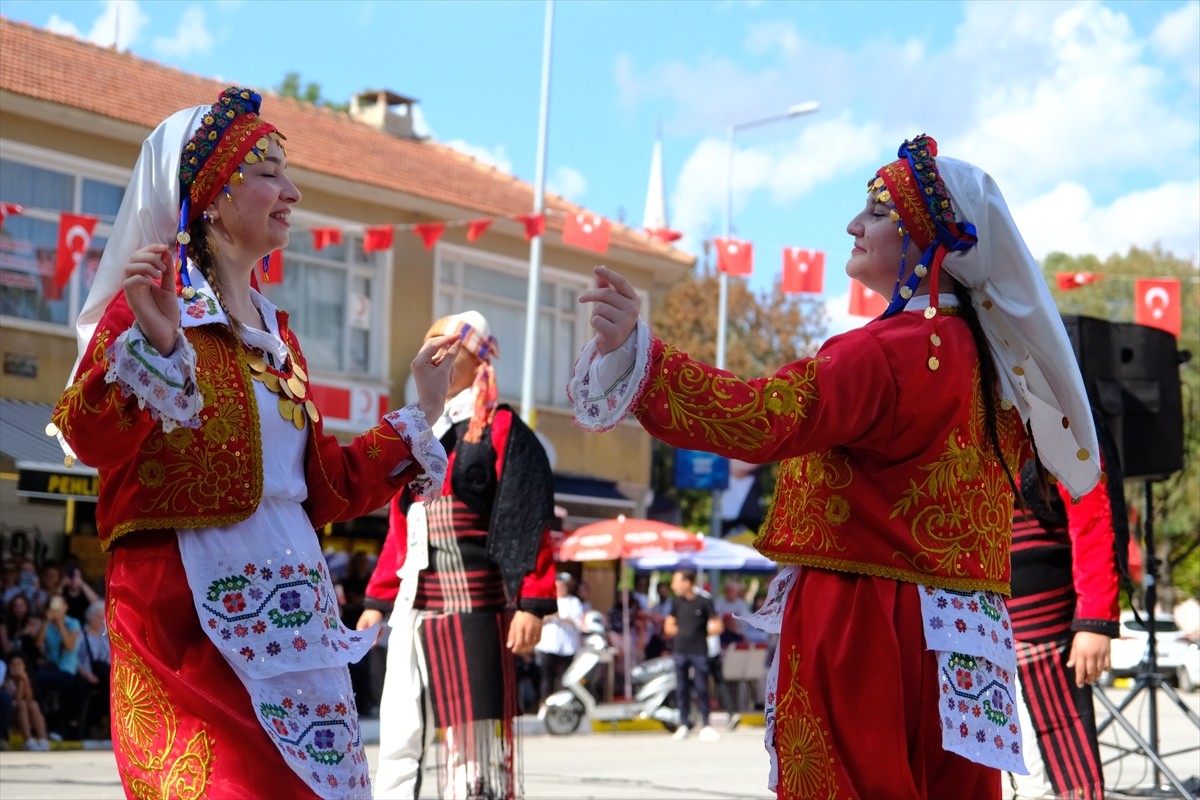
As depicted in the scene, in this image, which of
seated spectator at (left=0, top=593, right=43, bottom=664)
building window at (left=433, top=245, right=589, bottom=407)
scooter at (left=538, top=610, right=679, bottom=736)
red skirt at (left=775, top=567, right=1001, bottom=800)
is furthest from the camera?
building window at (left=433, top=245, right=589, bottom=407)

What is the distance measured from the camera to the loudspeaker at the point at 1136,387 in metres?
8.06

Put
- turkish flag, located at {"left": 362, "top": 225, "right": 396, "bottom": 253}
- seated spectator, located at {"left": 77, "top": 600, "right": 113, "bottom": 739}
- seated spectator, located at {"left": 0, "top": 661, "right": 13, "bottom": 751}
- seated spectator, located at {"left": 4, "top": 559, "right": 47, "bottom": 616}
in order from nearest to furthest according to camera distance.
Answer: seated spectator, located at {"left": 0, "top": 661, "right": 13, "bottom": 751} → seated spectator, located at {"left": 77, "top": 600, "right": 113, "bottom": 739} → seated spectator, located at {"left": 4, "top": 559, "right": 47, "bottom": 616} → turkish flag, located at {"left": 362, "top": 225, "right": 396, "bottom": 253}

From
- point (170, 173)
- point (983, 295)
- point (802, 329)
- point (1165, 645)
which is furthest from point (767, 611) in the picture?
point (802, 329)

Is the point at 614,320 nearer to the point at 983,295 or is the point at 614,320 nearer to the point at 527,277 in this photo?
the point at 983,295

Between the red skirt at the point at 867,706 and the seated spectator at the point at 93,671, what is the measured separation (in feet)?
37.2

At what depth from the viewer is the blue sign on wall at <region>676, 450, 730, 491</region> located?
Result: 29.0 meters

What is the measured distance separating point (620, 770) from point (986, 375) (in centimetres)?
839

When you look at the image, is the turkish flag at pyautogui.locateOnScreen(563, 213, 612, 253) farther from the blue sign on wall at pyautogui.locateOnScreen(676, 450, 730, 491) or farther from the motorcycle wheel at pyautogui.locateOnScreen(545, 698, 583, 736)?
the blue sign on wall at pyautogui.locateOnScreen(676, 450, 730, 491)

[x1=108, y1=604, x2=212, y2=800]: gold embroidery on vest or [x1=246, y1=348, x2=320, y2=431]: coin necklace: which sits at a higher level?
[x1=246, y1=348, x2=320, y2=431]: coin necklace

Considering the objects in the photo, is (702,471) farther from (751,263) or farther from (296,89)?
(296,89)

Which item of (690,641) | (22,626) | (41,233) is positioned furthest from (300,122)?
(22,626)

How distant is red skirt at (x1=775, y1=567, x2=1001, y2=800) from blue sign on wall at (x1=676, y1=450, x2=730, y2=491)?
81.0 ft

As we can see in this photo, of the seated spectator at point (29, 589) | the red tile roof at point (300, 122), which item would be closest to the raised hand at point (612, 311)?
the seated spectator at point (29, 589)

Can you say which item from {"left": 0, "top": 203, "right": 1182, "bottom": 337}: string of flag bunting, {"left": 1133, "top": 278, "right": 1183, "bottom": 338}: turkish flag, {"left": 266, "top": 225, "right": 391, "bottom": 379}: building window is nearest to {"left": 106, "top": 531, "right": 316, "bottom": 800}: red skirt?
{"left": 0, "top": 203, "right": 1182, "bottom": 337}: string of flag bunting
